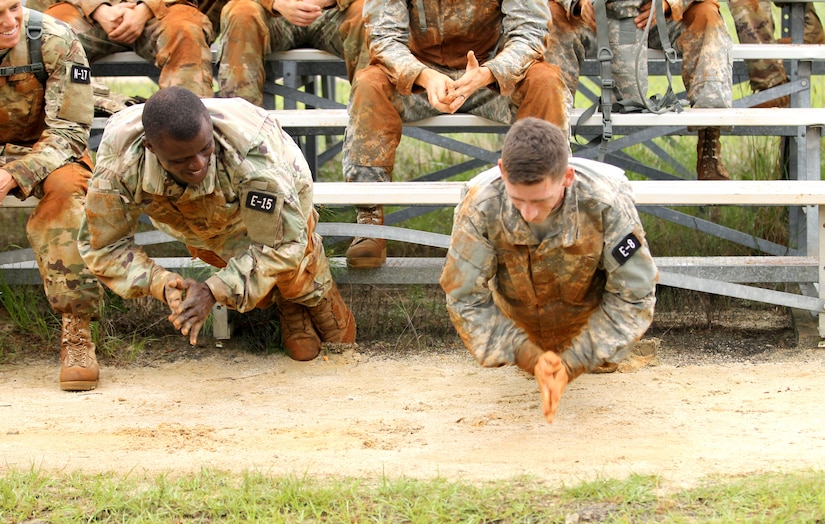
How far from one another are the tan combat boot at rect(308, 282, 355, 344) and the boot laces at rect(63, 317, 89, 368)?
0.96 m

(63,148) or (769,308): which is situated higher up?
(63,148)

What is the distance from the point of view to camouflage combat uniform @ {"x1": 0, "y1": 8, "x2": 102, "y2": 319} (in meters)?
4.45

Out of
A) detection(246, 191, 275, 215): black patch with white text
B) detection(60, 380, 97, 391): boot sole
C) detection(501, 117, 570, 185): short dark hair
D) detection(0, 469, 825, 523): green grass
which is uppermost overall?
detection(501, 117, 570, 185): short dark hair

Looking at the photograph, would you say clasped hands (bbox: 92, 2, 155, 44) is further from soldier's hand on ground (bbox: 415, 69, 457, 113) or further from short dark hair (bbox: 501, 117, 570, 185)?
short dark hair (bbox: 501, 117, 570, 185)

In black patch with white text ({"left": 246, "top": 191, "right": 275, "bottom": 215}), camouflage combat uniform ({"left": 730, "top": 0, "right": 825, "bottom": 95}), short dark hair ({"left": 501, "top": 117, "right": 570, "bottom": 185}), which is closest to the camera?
short dark hair ({"left": 501, "top": 117, "right": 570, "bottom": 185})

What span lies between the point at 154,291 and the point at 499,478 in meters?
1.49

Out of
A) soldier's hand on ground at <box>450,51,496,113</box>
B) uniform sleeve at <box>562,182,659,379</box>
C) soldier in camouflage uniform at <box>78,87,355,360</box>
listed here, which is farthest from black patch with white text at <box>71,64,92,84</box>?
uniform sleeve at <box>562,182,659,379</box>

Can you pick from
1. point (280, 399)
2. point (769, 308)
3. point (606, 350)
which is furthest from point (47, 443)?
point (769, 308)

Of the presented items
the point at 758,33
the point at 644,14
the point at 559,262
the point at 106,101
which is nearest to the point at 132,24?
the point at 106,101

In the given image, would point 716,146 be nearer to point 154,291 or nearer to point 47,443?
point 154,291

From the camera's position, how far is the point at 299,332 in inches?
186

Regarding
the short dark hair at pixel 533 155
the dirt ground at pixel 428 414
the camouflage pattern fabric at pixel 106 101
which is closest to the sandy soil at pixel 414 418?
the dirt ground at pixel 428 414

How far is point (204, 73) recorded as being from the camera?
214 inches

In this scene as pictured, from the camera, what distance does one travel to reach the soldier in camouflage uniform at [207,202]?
384 cm
